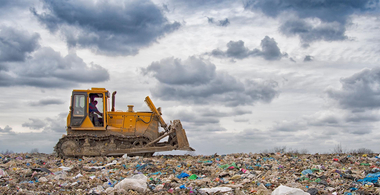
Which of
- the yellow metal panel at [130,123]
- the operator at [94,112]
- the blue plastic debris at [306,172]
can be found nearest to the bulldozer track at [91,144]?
the yellow metal panel at [130,123]

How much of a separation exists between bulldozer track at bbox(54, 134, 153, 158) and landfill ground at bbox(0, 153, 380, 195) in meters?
1.64

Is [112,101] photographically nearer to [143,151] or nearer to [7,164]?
[143,151]

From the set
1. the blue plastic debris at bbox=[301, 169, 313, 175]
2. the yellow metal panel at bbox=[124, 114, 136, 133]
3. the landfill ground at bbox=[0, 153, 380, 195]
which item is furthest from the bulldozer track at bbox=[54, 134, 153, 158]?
the blue plastic debris at bbox=[301, 169, 313, 175]

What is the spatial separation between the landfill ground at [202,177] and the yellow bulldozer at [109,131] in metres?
1.66

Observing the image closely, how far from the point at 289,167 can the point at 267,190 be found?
118 inches

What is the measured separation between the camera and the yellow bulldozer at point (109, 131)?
529 inches

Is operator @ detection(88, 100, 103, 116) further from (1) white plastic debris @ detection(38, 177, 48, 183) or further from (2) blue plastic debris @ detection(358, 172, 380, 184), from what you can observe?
(2) blue plastic debris @ detection(358, 172, 380, 184)

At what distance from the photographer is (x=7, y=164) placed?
11.4 metres

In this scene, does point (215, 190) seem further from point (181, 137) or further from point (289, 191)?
point (181, 137)

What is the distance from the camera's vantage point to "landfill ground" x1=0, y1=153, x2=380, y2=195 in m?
7.27

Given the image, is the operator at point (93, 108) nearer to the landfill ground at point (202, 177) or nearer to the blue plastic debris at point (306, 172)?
the landfill ground at point (202, 177)

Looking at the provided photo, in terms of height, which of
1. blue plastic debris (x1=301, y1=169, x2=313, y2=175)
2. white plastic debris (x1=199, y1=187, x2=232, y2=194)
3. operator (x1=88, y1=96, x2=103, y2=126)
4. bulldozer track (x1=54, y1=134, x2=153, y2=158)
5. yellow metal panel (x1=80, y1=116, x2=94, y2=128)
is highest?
operator (x1=88, y1=96, x2=103, y2=126)

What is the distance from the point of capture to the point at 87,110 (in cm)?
1379

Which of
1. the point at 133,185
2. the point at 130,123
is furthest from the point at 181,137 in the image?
the point at 133,185
